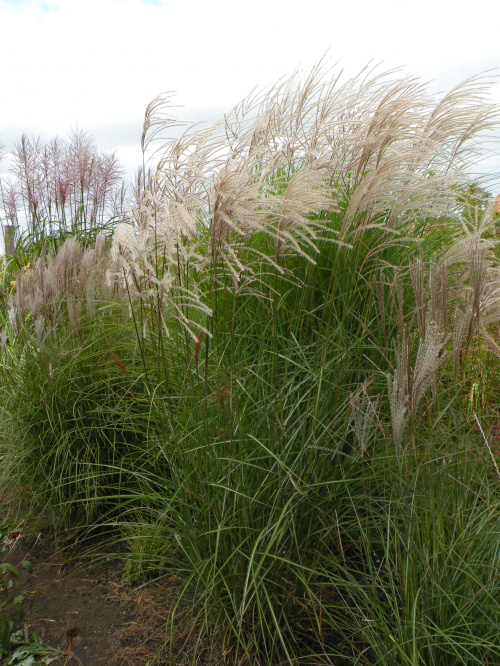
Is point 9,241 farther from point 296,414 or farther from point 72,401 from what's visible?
point 296,414

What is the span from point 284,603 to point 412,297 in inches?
64.9

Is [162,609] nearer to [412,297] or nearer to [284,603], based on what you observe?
[284,603]

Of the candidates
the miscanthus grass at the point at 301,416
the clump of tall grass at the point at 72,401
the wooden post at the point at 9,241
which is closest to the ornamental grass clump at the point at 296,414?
the miscanthus grass at the point at 301,416

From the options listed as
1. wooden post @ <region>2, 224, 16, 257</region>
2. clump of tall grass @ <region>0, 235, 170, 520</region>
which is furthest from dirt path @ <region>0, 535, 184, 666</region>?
wooden post @ <region>2, 224, 16, 257</region>

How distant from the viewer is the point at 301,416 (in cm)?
199

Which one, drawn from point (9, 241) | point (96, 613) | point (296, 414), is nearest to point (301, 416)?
point (296, 414)

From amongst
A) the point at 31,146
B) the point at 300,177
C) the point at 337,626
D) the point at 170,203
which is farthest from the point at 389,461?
the point at 31,146

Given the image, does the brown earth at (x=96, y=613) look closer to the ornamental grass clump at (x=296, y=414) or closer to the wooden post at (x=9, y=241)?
the ornamental grass clump at (x=296, y=414)

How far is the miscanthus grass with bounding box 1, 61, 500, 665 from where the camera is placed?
1.62 meters

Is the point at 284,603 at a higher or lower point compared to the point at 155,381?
lower

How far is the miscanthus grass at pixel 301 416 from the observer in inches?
63.7

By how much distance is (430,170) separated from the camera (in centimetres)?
327

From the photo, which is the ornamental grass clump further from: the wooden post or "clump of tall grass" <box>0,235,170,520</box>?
the wooden post

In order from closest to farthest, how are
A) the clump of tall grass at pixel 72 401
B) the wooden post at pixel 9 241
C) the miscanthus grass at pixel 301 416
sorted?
the miscanthus grass at pixel 301 416 → the clump of tall grass at pixel 72 401 → the wooden post at pixel 9 241
